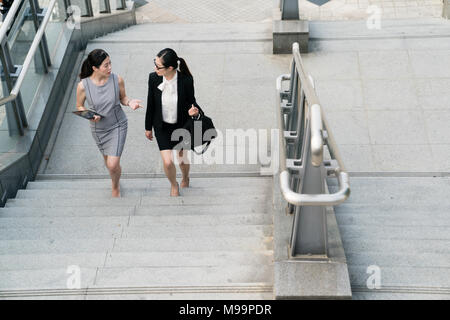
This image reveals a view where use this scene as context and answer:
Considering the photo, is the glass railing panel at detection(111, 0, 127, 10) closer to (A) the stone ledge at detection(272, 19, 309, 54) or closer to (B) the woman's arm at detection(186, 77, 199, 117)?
(A) the stone ledge at detection(272, 19, 309, 54)

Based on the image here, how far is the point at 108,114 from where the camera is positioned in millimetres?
5191

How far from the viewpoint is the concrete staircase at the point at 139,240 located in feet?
12.8

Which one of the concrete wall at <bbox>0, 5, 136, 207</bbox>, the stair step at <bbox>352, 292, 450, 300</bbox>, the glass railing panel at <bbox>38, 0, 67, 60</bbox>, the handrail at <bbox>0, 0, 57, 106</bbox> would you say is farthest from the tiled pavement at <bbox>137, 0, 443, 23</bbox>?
the stair step at <bbox>352, 292, 450, 300</bbox>

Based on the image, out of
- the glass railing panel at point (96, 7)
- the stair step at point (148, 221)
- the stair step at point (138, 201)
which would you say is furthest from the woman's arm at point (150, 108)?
the glass railing panel at point (96, 7)

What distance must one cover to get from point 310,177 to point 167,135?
6.10ft

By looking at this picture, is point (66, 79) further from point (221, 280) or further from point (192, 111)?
point (221, 280)

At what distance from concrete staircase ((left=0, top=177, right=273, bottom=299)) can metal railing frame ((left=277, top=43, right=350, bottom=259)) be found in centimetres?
37

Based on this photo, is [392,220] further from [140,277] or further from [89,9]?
[89,9]

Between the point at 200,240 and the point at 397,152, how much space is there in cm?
281

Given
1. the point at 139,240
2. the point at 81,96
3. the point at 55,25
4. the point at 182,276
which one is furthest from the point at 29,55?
the point at 182,276

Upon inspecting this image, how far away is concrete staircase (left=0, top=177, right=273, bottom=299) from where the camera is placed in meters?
3.91

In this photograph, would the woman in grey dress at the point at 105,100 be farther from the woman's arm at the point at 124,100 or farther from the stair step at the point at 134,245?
the stair step at the point at 134,245

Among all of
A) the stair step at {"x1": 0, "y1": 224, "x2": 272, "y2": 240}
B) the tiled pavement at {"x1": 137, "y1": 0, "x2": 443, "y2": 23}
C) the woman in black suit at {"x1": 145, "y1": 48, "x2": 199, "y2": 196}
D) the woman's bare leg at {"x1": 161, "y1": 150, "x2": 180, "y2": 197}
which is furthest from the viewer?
the tiled pavement at {"x1": 137, "y1": 0, "x2": 443, "y2": 23}
